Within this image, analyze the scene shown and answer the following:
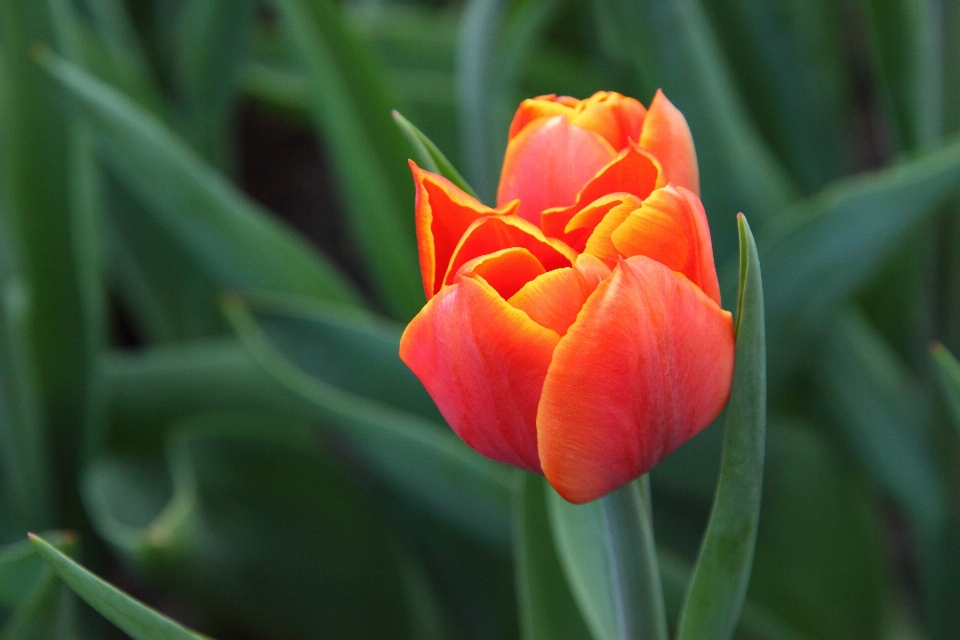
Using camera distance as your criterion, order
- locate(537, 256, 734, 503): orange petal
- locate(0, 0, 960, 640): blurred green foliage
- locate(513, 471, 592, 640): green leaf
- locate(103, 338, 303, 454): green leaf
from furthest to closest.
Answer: locate(103, 338, 303, 454): green leaf
locate(0, 0, 960, 640): blurred green foliage
locate(513, 471, 592, 640): green leaf
locate(537, 256, 734, 503): orange petal

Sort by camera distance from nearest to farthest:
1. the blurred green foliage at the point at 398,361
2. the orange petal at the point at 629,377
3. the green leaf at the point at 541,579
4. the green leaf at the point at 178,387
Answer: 1. the orange petal at the point at 629,377
2. the green leaf at the point at 541,579
3. the blurred green foliage at the point at 398,361
4. the green leaf at the point at 178,387

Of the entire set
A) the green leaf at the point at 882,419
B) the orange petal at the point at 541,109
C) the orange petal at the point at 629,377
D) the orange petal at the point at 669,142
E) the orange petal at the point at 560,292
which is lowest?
the green leaf at the point at 882,419

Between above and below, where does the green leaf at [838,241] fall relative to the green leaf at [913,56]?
below

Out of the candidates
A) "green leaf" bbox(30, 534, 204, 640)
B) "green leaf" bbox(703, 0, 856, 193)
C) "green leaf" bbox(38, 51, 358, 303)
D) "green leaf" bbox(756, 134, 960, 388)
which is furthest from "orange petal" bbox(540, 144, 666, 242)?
"green leaf" bbox(703, 0, 856, 193)

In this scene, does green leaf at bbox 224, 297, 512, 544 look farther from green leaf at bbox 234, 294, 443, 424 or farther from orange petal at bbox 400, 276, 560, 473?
orange petal at bbox 400, 276, 560, 473

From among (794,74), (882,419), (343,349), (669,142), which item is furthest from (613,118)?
(794,74)

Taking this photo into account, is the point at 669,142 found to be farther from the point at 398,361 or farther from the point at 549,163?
the point at 398,361

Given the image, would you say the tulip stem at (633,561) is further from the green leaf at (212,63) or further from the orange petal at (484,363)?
the green leaf at (212,63)

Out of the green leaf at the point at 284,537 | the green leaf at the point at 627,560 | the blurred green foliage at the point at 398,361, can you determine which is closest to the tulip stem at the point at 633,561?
the green leaf at the point at 627,560

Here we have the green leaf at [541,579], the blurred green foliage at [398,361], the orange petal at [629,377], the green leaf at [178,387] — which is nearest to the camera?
the orange petal at [629,377]
